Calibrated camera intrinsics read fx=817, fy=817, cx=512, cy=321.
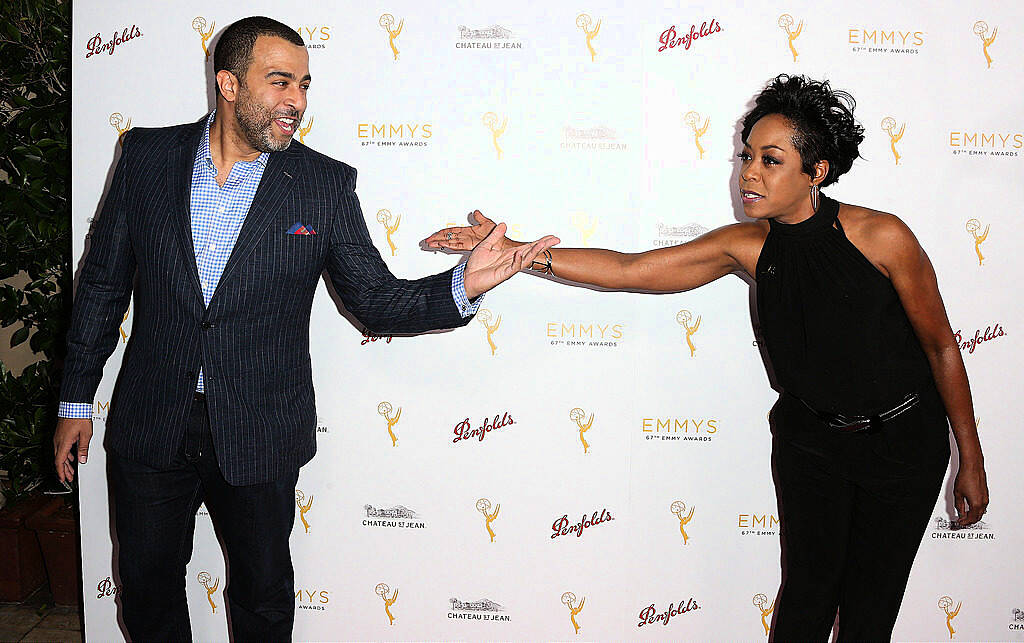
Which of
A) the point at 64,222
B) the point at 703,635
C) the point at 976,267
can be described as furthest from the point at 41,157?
the point at 976,267

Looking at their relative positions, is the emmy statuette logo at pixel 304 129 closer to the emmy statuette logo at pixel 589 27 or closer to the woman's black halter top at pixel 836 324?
the emmy statuette logo at pixel 589 27

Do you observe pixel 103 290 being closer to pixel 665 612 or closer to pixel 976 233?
pixel 665 612

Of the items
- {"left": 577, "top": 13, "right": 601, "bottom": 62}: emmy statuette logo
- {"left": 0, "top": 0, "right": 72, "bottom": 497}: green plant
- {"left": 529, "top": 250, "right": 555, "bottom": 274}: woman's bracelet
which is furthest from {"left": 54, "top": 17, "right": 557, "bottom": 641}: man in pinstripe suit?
{"left": 0, "top": 0, "right": 72, "bottom": 497}: green plant

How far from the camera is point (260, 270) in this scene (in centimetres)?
198

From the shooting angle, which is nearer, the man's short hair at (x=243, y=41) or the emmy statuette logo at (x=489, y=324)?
the man's short hair at (x=243, y=41)

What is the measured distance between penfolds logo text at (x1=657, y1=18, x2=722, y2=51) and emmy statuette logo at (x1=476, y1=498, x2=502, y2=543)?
151 cm

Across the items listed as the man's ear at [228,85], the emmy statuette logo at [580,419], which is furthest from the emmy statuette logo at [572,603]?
the man's ear at [228,85]

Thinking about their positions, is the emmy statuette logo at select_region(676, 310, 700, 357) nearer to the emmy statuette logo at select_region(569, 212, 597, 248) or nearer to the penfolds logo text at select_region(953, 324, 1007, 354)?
the emmy statuette logo at select_region(569, 212, 597, 248)

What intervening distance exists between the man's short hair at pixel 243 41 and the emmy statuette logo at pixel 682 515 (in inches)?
69.3

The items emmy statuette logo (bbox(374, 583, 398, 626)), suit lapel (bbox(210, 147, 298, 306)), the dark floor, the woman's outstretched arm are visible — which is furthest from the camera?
the dark floor

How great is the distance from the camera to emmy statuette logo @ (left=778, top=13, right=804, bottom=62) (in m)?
2.41

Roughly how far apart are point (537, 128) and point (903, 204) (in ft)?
3.70

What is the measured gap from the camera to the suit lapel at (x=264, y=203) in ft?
6.40

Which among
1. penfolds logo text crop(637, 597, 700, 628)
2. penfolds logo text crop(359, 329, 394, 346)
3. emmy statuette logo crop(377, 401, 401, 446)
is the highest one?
penfolds logo text crop(359, 329, 394, 346)
